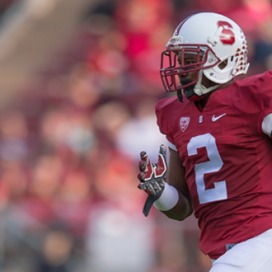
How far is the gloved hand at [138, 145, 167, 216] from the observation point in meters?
3.77

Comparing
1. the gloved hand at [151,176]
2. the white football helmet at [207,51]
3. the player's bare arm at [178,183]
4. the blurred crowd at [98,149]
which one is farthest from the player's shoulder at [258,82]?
the blurred crowd at [98,149]

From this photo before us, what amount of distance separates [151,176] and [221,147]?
0.98ft

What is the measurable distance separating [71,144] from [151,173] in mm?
3917

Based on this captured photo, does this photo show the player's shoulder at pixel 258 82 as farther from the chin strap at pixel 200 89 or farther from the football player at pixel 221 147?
the chin strap at pixel 200 89

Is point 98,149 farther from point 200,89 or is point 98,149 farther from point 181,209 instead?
point 200,89

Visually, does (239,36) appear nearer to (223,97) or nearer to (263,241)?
(223,97)

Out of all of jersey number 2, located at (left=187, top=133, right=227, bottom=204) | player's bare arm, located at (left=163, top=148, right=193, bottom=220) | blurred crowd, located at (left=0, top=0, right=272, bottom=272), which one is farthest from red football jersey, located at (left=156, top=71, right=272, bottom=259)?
blurred crowd, located at (left=0, top=0, right=272, bottom=272)

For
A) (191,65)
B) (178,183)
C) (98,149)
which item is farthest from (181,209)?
(98,149)

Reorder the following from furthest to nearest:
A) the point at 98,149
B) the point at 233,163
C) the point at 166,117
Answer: the point at 98,149 → the point at 166,117 → the point at 233,163

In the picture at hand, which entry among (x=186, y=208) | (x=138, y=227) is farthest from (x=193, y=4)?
(x=186, y=208)

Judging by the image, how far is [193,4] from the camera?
8.70 metres

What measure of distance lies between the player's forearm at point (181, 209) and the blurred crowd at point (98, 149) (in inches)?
102

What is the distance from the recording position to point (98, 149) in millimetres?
7570

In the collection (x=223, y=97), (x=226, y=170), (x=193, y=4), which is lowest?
(x=226, y=170)
